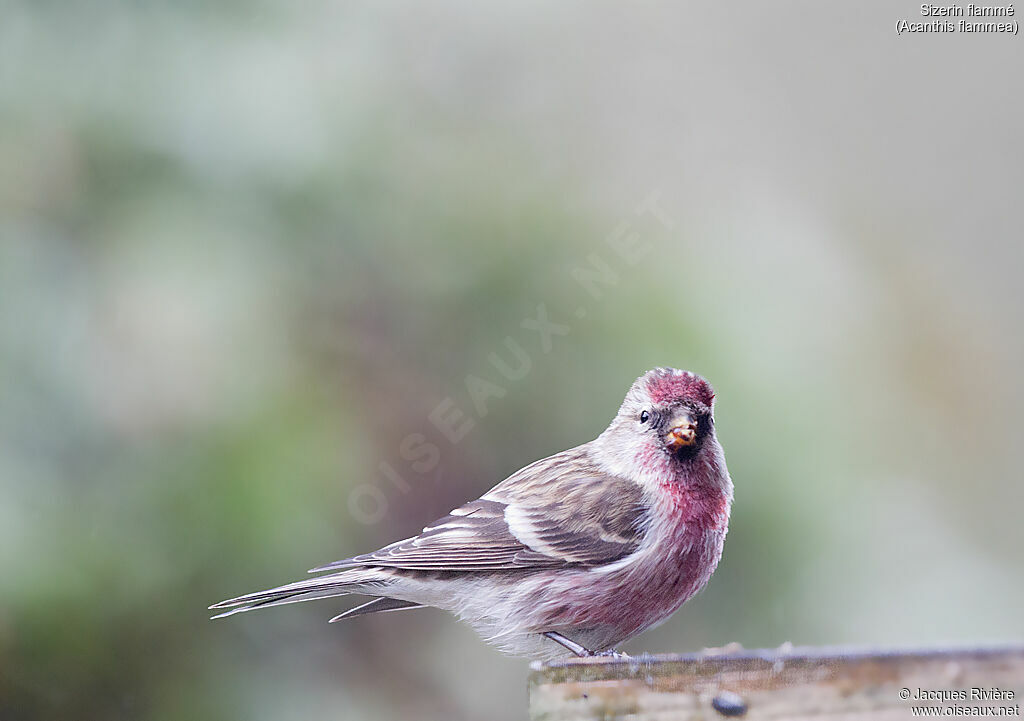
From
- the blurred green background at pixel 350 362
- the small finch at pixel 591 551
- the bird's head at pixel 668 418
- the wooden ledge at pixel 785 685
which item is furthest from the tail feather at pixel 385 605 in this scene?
the blurred green background at pixel 350 362

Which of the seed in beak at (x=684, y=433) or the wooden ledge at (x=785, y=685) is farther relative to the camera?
the seed in beak at (x=684, y=433)

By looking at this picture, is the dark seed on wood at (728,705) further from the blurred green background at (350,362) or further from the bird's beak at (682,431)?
the blurred green background at (350,362)

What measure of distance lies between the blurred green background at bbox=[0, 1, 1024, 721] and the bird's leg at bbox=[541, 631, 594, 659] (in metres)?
1.53

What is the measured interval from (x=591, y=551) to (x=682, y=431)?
1.15ft

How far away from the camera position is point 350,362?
13.8 feet

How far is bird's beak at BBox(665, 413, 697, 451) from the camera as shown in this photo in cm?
238

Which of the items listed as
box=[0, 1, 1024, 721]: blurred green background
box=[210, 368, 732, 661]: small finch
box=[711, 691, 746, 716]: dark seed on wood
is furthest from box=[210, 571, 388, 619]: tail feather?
box=[0, 1, 1024, 721]: blurred green background

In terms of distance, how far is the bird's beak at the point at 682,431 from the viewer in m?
2.38

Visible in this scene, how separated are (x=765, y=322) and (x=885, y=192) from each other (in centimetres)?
230

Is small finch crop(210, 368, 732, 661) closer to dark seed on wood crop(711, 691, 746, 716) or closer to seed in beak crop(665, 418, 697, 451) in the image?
seed in beak crop(665, 418, 697, 451)

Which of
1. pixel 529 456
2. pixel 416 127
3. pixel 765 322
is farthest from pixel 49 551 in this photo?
pixel 765 322

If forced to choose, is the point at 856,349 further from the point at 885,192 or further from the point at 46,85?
the point at 46,85

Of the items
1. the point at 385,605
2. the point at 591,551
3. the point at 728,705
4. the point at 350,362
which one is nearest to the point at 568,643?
the point at 591,551

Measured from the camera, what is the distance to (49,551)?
3.47 meters
